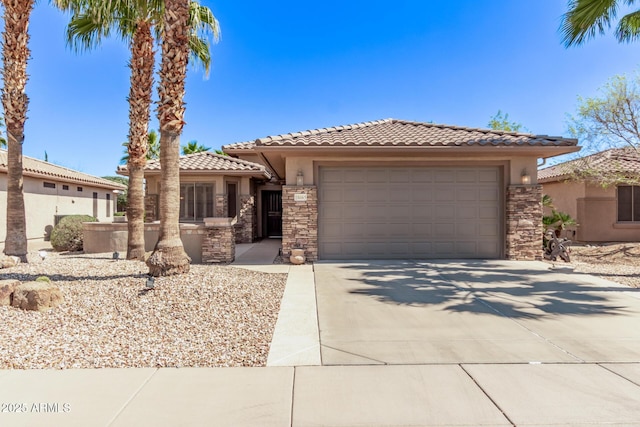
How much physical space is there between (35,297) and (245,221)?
11.0 metres

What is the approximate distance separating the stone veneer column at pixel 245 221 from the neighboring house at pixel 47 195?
401 inches

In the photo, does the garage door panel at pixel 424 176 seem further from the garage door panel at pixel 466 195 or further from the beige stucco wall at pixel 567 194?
the beige stucco wall at pixel 567 194

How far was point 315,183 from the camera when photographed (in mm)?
10289

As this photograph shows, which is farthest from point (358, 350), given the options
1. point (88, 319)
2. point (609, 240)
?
point (609, 240)

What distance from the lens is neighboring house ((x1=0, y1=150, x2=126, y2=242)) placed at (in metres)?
16.7

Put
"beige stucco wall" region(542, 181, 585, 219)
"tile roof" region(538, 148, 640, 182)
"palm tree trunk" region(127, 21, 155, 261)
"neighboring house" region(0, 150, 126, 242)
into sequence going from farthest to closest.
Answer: "neighboring house" region(0, 150, 126, 242) < "beige stucco wall" region(542, 181, 585, 219) < "tile roof" region(538, 148, 640, 182) < "palm tree trunk" region(127, 21, 155, 261)

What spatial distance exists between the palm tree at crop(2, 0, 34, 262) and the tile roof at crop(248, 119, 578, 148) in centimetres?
667

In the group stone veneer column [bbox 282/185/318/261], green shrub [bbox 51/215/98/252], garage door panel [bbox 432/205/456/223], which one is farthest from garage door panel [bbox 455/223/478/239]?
green shrub [bbox 51/215/98/252]

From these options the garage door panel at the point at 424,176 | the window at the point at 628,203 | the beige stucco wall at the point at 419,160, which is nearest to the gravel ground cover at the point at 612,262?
the beige stucco wall at the point at 419,160

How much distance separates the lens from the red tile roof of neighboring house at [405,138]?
9578mm

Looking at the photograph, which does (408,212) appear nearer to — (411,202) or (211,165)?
(411,202)


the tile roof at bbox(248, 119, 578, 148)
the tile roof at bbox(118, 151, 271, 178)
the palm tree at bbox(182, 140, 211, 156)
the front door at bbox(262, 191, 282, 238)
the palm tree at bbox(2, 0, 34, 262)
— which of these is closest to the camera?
the palm tree at bbox(2, 0, 34, 262)

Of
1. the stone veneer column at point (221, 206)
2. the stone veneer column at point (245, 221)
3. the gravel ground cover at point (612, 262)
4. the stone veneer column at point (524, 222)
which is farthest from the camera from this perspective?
the stone veneer column at point (245, 221)

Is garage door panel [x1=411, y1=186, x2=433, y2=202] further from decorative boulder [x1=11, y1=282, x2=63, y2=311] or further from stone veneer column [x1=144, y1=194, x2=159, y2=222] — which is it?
stone veneer column [x1=144, y1=194, x2=159, y2=222]
